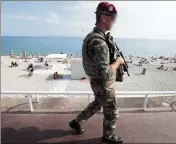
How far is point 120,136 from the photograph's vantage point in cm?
357

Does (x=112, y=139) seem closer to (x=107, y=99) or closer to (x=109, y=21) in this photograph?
(x=107, y=99)

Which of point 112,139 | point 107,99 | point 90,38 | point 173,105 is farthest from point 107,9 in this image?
point 173,105

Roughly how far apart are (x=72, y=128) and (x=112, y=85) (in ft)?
4.20

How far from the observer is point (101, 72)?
8.79 ft

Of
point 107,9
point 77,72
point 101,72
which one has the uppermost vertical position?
point 107,9

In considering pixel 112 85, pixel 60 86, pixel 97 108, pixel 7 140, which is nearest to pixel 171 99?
pixel 97 108

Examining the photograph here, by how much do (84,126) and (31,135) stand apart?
0.90 m

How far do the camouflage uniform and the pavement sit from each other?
0.53 m

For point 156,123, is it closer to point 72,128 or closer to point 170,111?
point 170,111

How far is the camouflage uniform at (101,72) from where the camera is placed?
8.64ft

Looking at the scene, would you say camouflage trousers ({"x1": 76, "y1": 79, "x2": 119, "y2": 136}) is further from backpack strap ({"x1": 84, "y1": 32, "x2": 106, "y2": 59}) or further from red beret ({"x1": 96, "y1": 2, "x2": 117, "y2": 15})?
red beret ({"x1": 96, "y1": 2, "x2": 117, "y2": 15})

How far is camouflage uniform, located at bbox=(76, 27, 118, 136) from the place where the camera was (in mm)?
2635

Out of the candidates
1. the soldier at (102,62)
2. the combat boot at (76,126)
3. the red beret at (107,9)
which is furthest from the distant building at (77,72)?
the red beret at (107,9)

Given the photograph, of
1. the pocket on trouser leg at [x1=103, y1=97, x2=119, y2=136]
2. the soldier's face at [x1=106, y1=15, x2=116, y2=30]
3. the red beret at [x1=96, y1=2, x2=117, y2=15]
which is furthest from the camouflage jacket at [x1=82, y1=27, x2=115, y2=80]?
the pocket on trouser leg at [x1=103, y1=97, x2=119, y2=136]
